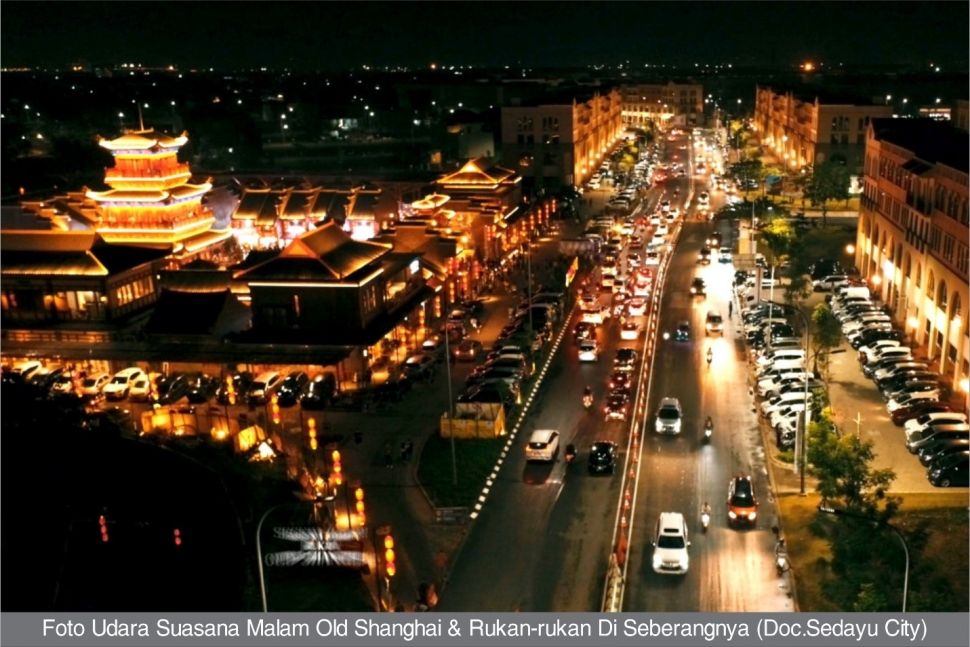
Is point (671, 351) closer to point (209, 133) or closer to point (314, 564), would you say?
point (314, 564)

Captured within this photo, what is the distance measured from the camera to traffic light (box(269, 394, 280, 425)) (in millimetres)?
36388

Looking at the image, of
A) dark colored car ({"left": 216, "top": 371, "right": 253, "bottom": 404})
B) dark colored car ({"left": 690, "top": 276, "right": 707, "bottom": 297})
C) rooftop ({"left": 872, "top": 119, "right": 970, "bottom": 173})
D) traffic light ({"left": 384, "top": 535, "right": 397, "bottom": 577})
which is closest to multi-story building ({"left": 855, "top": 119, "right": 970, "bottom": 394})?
rooftop ({"left": 872, "top": 119, "right": 970, "bottom": 173})

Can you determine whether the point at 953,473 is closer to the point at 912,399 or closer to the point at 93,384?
the point at 912,399

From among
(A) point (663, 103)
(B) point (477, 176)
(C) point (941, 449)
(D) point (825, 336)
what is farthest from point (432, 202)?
(A) point (663, 103)

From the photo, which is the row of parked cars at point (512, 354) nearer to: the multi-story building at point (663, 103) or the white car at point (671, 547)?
the white car at point (671, 547)

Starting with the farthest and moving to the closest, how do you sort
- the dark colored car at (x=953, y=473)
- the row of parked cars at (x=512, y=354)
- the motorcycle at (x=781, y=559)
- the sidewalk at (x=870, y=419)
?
the row of parked cars at (x=512, y=354) → the sidewalk at (x=870, y=419) → the dark colored car at (x=953, y=473) → the motorcycle at (x=781, y=559)

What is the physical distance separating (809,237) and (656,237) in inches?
452

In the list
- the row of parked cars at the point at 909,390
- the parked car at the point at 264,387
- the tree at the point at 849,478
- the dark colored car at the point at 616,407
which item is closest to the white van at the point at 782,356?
the row of parked cars at the point at 909,390

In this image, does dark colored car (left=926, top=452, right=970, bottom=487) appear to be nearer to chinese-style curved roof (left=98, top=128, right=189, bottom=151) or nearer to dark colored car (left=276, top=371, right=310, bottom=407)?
dark colored car (left=276, top=371, right=310, bottom=407)

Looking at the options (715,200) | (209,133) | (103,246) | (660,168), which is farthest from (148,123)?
(103,246)

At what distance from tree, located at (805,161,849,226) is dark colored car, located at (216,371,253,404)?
2189 inches

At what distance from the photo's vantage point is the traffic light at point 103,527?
2948 cm

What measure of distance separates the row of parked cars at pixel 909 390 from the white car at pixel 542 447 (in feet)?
40.4

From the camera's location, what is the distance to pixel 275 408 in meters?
37.5
